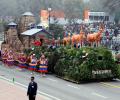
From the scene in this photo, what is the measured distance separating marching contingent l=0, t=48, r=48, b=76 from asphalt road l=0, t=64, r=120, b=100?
0.70m

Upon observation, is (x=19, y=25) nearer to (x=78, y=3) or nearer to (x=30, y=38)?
(x=30, y=38)

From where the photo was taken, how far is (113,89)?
2272 centimetres

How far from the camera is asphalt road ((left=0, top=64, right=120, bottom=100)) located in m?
20.8

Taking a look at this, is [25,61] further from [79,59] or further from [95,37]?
[79,59]

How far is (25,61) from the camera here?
30922 mm

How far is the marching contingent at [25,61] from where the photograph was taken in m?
27.6

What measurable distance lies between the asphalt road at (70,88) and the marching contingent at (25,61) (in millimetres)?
704

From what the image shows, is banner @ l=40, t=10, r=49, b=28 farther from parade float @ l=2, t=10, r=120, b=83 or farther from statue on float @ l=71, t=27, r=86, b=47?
statue on float @ l=71, t=27, r=86, b=47

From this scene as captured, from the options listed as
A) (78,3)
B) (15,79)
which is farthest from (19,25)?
(78,3)

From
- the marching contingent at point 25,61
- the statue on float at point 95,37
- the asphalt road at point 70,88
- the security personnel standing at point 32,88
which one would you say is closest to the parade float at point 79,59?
the statue on float at point 95,37

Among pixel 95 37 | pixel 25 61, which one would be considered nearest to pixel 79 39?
pixel 95 37

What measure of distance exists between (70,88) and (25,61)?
28.2 feet

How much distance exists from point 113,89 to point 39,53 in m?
8.43

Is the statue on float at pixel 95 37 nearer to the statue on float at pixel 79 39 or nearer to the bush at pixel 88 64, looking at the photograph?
the statue on float at pixel 79 39
